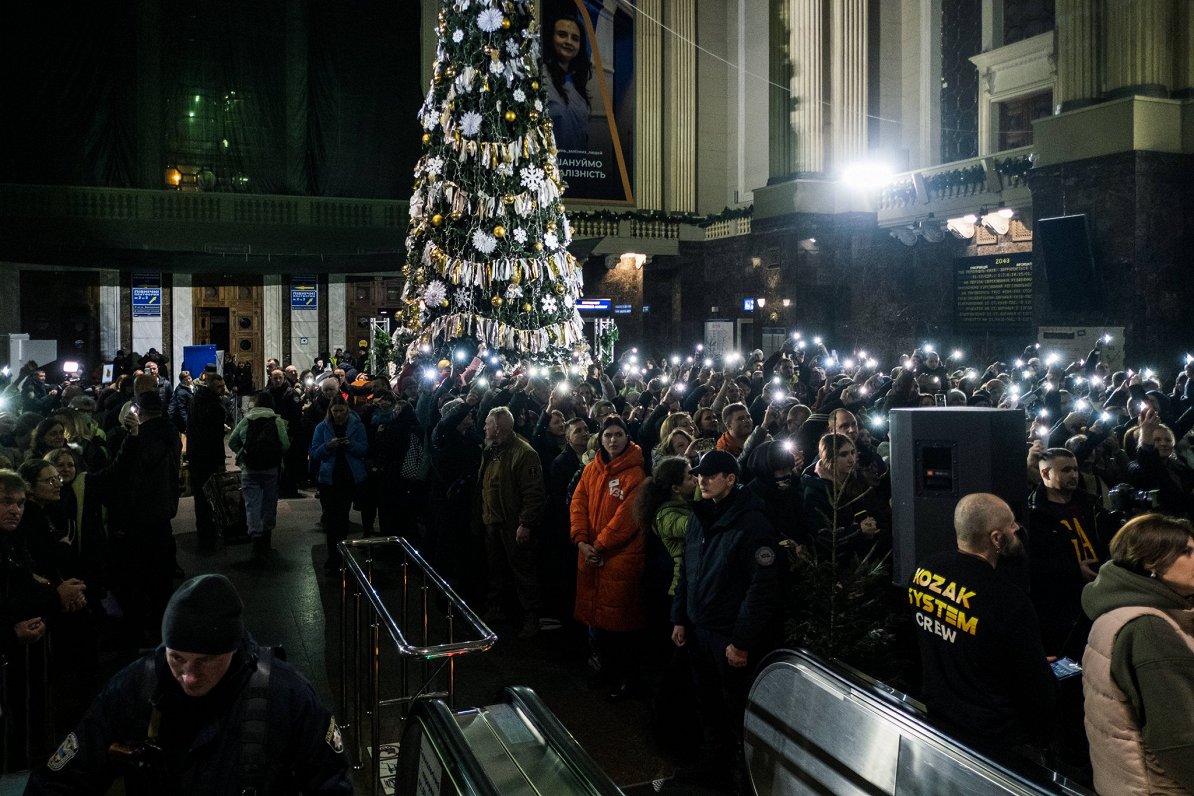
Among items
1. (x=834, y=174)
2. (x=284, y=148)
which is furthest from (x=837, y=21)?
(x=284, y=148)

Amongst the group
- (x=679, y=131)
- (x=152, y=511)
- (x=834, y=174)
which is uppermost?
(x=679, y=131)

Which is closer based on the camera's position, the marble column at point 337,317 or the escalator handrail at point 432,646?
the escalator handrail at point 432,646

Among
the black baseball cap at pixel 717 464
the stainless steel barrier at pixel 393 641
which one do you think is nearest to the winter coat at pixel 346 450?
the stainless steel barrier at pixel 393 641

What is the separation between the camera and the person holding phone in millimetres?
9023

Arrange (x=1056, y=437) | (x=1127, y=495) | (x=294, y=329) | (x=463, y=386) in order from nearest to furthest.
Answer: (x=1127, y=495), (x=1056, y=437), (x=463, y=386), (x=294, y=329)

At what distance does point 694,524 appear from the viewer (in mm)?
4910

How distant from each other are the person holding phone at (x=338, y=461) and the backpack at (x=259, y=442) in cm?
52

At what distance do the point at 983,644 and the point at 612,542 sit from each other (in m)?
2.85

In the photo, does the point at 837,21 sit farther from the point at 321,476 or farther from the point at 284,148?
the point at 321,476

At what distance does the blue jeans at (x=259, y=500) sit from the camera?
30.9 feet

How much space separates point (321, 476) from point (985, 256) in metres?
16.6

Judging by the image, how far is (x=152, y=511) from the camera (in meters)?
6.95

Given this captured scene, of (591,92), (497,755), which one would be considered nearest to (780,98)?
(591,92)

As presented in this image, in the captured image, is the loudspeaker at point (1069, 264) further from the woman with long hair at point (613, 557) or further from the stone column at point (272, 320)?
the stone column at point (272, 320)
